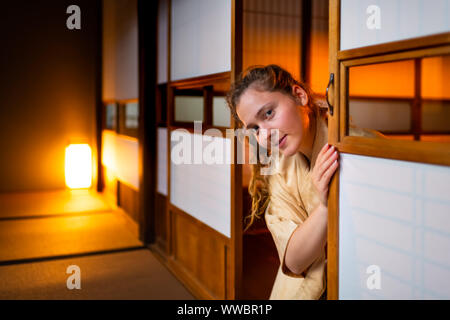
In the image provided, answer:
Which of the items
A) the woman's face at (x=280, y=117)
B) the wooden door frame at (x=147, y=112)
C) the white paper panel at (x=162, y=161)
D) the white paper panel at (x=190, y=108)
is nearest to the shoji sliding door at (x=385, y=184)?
the woman's face at (x=280, y=117)

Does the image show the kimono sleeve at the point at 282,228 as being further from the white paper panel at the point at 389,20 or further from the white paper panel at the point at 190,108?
the white paper panel at the point at 190,108

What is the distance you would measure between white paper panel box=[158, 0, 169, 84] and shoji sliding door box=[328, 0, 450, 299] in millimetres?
2479

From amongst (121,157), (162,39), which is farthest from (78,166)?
(162,39)

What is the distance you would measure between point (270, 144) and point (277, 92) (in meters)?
0.18

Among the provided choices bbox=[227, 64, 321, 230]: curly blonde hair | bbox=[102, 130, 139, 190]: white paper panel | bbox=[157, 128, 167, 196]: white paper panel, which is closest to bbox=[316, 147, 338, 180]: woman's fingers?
bbox=[227, 64, 321, 230]: curly blonde hair

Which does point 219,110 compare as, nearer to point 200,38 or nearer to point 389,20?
point 200,38

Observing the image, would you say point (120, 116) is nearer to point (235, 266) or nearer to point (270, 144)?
point (235, 266)

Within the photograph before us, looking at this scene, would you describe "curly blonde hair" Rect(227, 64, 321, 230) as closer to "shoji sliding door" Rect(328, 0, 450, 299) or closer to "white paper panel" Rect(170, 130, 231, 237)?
"shoji sliding door" Rect(328, 0, 450, 299)

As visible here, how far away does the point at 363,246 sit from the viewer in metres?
1.28

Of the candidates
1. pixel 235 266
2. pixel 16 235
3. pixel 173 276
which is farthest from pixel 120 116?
pixel 235 266

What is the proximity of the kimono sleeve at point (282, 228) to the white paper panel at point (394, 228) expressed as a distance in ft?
0.66

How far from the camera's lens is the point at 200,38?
9.07 feet

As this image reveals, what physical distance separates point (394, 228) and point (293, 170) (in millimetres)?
495

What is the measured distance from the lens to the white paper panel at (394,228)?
104 centimetres
